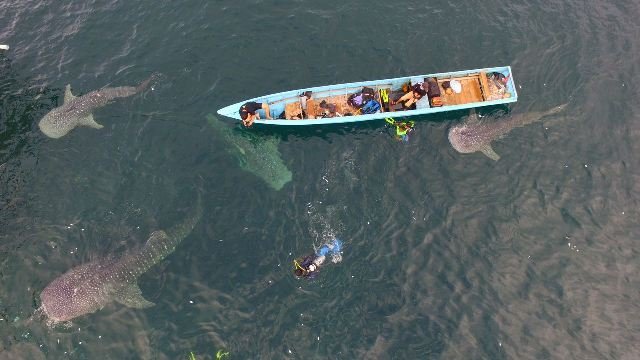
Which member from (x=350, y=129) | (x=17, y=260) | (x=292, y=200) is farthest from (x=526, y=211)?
(x=17, y=260)

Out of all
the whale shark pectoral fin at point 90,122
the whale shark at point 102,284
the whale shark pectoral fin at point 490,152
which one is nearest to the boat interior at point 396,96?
the whale shark pectoral fin at point 490,152

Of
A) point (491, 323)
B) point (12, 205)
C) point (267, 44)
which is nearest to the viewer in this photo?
point (491, 323)

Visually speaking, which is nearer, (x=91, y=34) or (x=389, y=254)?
(x=389, y=254)

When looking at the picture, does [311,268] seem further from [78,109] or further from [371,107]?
[78,109]

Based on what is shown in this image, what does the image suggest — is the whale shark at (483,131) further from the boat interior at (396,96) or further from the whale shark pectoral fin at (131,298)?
the whale shark pectoral fin at (131,298)

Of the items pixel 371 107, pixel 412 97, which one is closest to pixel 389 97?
pixel 412 97

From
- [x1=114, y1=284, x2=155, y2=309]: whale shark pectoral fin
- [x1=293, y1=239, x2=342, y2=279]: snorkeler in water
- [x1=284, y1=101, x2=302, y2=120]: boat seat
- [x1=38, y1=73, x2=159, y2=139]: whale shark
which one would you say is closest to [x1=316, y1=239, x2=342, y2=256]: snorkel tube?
[x1=293, y1=239, x2=342, y2=279]: snorkeler in water

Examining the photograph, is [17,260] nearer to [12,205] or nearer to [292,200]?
[12,205]
